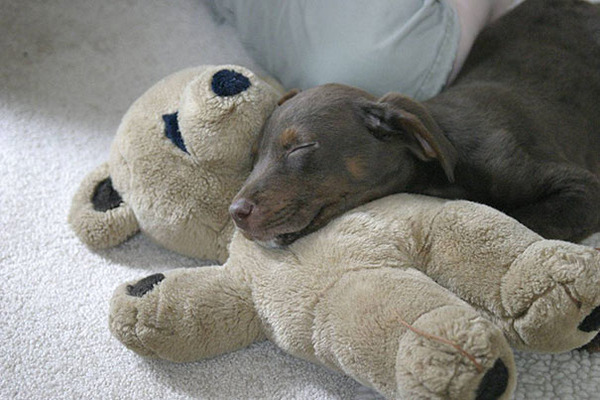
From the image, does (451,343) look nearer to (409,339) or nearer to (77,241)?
(409,339)

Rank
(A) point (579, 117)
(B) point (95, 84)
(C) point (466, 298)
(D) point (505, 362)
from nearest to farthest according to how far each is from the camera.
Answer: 1. (D) point (505, 362)
2. (C) point (466, 298)
3. (A) point (579, 117)
4. (B) point (95, 84)

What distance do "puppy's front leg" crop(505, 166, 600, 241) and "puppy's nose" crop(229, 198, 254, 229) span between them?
2.58ft

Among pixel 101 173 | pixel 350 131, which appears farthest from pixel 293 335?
pixel 101 173

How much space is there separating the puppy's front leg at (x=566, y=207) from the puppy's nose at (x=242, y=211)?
0.79 m

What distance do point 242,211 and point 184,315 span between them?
31 centimetres

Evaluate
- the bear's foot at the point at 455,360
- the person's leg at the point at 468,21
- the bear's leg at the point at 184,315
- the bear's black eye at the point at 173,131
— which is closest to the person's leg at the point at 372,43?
the person's leg at the point at 468,21

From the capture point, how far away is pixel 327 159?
1.72 metres

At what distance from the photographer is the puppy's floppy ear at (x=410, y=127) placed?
172cm

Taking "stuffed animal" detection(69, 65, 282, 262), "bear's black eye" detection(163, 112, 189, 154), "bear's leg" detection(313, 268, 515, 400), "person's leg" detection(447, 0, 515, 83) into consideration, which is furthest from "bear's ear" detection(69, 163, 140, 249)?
"person's leg" detection(447, 0, 515, 83)

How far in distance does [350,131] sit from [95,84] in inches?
58.0

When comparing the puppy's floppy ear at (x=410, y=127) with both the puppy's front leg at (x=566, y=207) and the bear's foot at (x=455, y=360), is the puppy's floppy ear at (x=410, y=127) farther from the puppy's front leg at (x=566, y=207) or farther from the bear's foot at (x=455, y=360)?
the bear's foot at (x=455, y=360)

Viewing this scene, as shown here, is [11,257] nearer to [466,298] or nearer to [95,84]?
[95,84]

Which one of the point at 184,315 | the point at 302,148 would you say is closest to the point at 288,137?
the point at 302,148

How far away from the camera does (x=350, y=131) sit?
1.77 m
